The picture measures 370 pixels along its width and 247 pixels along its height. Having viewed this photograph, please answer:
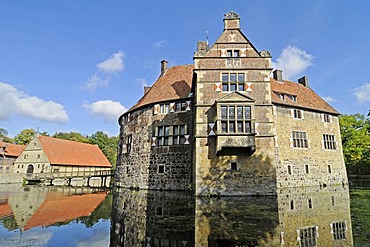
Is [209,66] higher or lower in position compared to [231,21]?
lower

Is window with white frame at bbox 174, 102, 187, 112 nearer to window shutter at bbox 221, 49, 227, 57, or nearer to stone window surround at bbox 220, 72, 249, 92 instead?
stone window surround at bbox 220, 72, 249, 92

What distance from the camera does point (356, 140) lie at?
1403 inches

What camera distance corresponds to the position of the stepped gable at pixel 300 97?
846 inches

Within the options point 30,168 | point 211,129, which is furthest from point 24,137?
point 211,129

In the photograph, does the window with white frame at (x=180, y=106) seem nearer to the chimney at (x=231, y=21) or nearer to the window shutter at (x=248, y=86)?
the window shutter at (x=248, y=86)

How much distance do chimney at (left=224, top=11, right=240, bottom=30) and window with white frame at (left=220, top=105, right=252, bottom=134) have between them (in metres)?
6.21

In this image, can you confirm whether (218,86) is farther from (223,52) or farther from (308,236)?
(308,236)

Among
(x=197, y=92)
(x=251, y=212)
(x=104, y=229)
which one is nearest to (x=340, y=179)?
(x=197, y=92)

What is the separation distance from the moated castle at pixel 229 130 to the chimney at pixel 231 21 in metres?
0.07

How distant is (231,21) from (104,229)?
15637 millimetres

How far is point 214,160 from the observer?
1525cm

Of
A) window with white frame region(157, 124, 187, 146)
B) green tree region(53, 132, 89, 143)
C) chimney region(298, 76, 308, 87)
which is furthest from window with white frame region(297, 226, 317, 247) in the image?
green tree region(53, 132, 89, 143)

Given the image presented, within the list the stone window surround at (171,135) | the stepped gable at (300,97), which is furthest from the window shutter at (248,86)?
the stone window surround at (171,135)

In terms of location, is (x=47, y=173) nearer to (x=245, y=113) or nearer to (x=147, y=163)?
(x=147, y=163)
